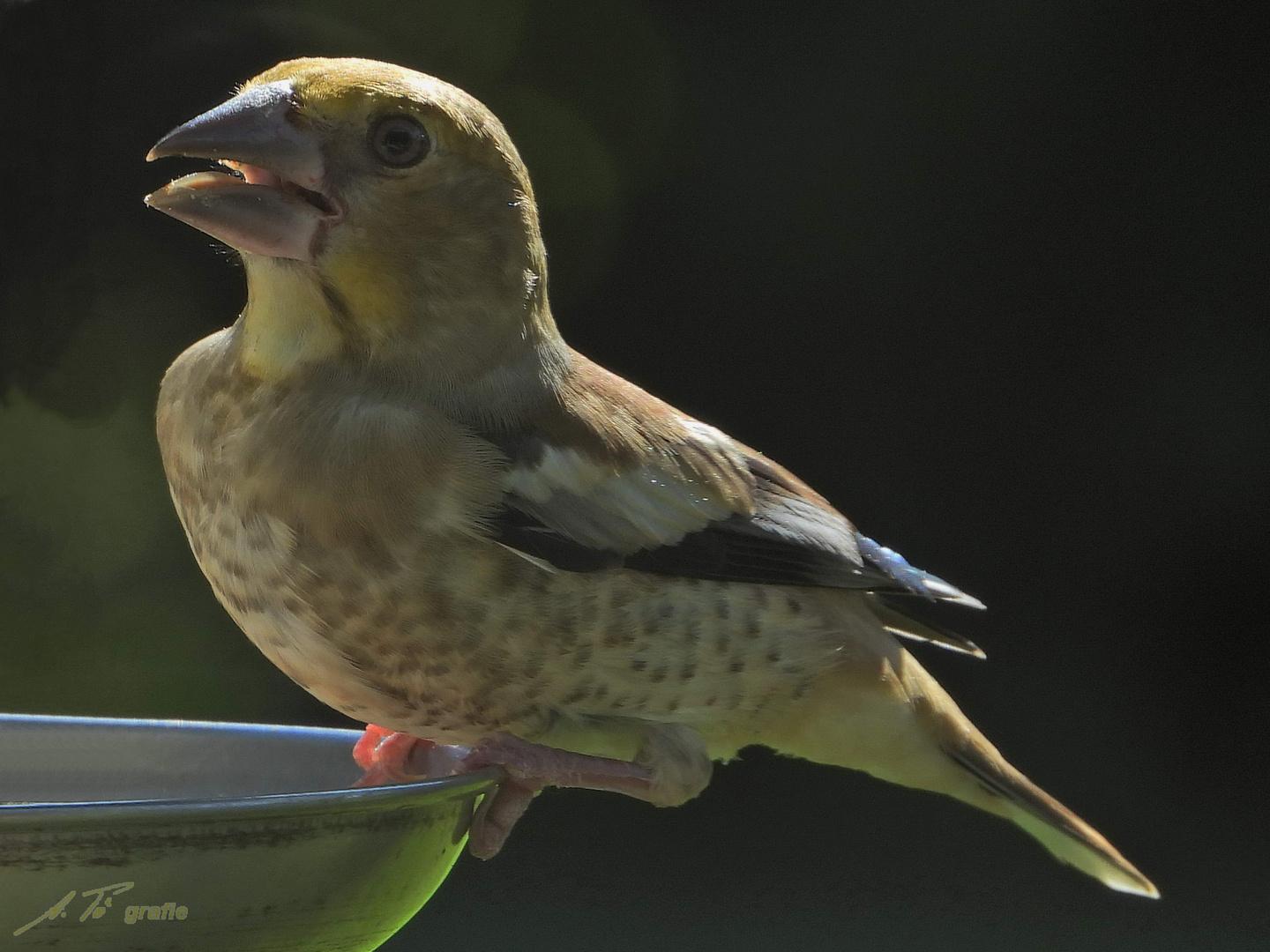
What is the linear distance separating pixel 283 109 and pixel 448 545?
1.59 feet

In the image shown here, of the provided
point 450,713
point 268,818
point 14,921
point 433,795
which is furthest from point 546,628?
point 14,921

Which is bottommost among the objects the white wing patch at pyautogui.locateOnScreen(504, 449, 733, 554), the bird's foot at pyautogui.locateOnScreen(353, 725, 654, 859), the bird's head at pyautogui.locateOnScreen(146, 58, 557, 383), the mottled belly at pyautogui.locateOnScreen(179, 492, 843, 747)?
the bird's foot at pyautogui.locateOnScreen(353, 725, 654, 859)

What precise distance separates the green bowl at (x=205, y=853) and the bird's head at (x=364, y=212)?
0.48m

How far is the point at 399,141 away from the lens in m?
1.52

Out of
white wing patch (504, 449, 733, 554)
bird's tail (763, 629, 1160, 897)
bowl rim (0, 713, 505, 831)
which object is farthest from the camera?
bird's tail (763, 629, 1160, 897)

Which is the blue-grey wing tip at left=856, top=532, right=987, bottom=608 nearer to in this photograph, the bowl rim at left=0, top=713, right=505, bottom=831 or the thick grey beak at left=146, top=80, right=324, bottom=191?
the bowl rim at left=0, top=713, right=505, bottom=831

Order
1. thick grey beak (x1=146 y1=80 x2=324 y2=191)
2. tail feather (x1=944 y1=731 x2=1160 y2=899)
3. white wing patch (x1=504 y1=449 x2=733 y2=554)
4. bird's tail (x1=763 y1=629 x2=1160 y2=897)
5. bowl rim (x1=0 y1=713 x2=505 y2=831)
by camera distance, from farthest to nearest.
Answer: tail feather (x1=944 y1=731 x2=1160 y2=899)
bird's tail (x1=763 y1=629 x2=1160 y2=897)
white wing patch (x1=504 y1=449 x2=733 y2=554)
thick grey beak (x1=146 y1=80 x2=324 y2=191)
bowl rim (x1=0 y1=713 x2=505 y2=831)

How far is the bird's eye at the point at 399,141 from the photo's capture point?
1506 millimetres

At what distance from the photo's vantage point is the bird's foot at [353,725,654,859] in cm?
148

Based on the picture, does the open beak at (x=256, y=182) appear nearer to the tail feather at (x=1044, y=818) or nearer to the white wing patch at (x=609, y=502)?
the white wing patch at (x=609, y=502)

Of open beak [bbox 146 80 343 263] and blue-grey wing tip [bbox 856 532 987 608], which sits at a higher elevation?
open beak [bbox 146 80 343 263]

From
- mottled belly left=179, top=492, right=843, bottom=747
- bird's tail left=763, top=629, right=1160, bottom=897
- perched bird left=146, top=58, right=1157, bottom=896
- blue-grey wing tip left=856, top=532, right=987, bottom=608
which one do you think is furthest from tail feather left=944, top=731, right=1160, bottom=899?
mottled belly left=179, top=492, right=843, bottom=747

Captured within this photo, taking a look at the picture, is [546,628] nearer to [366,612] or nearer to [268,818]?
[366,612]

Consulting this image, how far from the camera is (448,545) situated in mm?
1481
